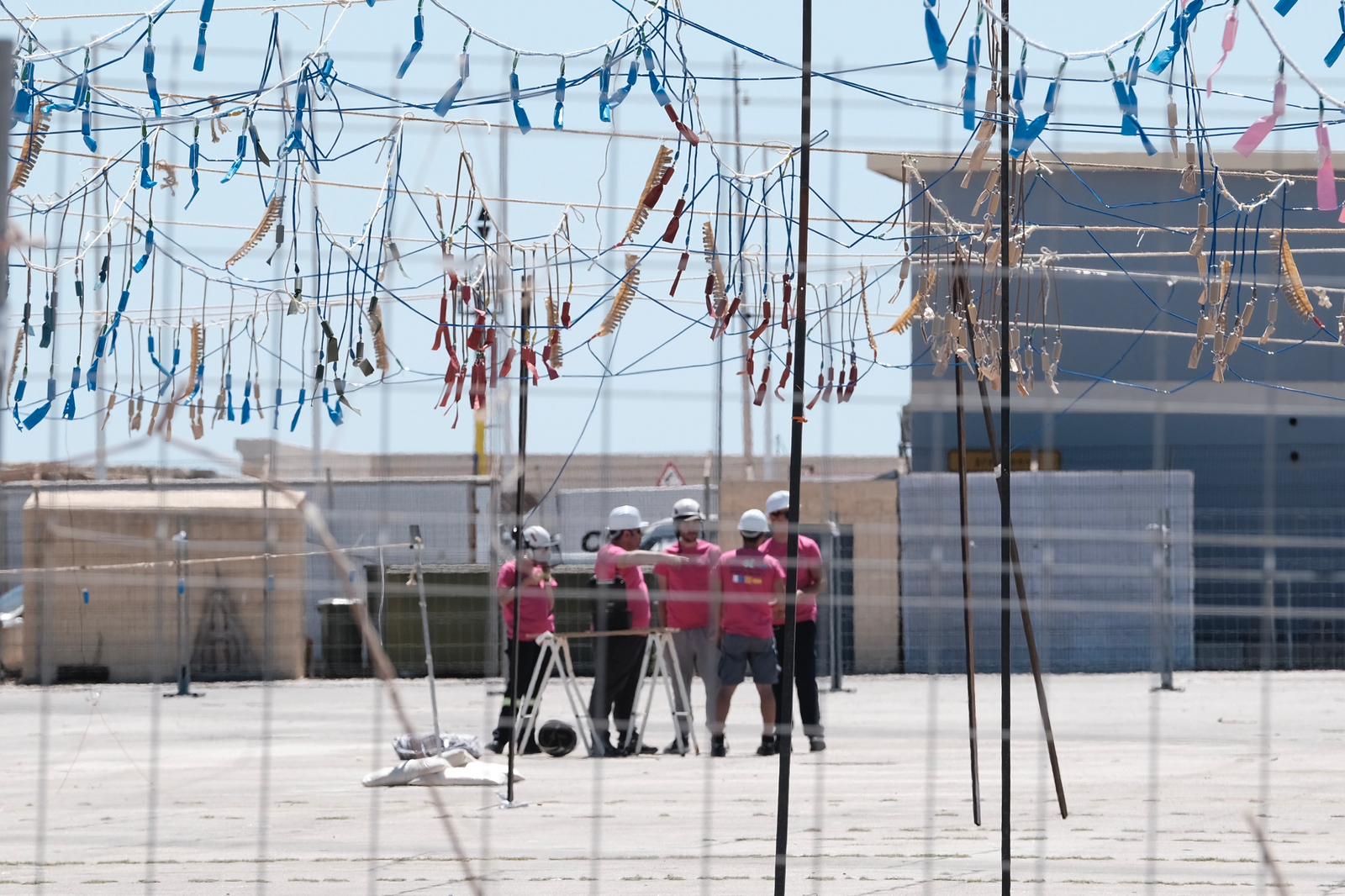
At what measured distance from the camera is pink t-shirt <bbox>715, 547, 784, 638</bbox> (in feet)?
36.2

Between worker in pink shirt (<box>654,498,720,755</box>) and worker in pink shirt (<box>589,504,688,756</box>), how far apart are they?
0.20 metres

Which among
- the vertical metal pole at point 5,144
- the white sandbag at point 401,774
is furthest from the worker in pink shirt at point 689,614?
the vertical metal pole at point 5,144

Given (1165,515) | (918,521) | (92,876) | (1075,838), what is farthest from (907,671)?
(92,876)

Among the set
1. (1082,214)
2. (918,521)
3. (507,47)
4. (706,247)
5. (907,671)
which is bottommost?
(907,671)

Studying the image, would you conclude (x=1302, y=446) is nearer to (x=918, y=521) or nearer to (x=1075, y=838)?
(x=918, y=521)

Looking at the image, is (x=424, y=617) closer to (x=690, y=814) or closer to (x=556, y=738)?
(x=556, y=738)

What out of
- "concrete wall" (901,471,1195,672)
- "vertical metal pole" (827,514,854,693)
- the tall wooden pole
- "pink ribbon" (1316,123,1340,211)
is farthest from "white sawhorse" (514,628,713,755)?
"concrete wall" (901,471,1195,672)

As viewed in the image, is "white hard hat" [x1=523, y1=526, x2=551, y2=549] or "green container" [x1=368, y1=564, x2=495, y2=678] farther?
"green container" [x1=368, y1=564, x2=495, y2=678]

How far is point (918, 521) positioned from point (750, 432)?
574cm

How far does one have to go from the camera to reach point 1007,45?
552cm

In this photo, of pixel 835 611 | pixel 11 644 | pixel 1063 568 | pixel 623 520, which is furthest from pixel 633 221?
pixel 11 644

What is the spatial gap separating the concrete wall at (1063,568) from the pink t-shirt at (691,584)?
6.57 meters

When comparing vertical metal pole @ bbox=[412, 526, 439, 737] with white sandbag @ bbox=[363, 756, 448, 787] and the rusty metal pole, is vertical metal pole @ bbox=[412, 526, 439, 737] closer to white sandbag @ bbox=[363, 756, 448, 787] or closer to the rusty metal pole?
white sandbag @ bbox=[363, 756, 448, 787]

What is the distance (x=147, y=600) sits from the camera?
59.0 feet
